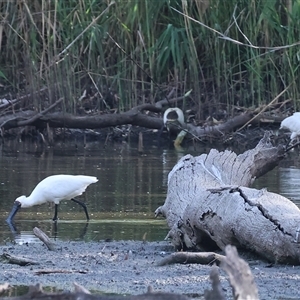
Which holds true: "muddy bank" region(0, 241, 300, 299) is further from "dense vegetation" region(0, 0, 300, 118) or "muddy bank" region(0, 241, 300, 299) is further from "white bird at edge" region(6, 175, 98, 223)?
"dense vegetation" region(0, 0, 300, 118)

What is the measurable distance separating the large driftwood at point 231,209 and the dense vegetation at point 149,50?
6154mm

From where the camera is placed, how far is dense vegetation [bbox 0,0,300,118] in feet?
47.1

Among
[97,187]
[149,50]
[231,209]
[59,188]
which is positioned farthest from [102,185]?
[231,209]

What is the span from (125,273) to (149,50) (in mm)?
9307

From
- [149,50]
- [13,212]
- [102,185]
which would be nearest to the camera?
[13,212]

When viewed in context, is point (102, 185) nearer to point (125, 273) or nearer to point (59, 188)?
point (59, 188)

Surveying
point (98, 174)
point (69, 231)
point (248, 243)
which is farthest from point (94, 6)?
point (248, 243)

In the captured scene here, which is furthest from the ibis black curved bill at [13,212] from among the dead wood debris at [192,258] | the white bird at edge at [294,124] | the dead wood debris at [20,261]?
the white bird at edge at [294,124]

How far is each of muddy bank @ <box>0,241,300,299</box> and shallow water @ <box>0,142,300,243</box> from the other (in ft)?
2.73

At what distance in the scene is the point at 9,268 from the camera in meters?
5.88

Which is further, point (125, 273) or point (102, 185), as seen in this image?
point (102, 185)

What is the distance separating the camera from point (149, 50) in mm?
14789

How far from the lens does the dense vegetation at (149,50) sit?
1437 centimetres

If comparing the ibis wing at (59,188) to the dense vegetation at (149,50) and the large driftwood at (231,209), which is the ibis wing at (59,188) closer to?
the large driftwood at (231,209)
